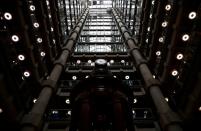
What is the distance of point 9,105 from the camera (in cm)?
1755

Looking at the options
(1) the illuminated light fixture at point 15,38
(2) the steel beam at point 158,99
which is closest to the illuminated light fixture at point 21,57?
(1) the illuminated light fixture at point 15,38

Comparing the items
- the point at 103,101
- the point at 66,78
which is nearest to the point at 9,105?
the point at 103,101

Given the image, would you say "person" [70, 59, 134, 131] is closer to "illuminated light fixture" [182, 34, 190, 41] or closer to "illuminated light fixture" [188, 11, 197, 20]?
"illuminated light fixture" [182, 34, 190, 41]

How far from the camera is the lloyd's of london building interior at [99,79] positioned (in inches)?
692

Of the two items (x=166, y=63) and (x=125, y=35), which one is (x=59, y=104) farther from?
(x=125, y=35)

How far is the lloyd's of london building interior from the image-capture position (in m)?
17.6

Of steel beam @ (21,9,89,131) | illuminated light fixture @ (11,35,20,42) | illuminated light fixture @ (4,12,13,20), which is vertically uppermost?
illuminated light fixture @ (4,12,13,20)

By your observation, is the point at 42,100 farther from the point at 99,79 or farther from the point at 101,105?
the point at 101,105

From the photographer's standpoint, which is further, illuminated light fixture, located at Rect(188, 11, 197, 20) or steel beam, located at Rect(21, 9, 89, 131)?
illuminated light fixture, located at Rect(188, 11, 197, 20)

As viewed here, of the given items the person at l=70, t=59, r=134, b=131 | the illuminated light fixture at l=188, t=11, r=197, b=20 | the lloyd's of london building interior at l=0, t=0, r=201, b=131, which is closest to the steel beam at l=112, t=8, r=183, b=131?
the lloyd's of london building interior at l=0, t=0, r=201, b=131

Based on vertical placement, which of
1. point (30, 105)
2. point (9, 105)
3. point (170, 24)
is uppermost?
point (170, 24)

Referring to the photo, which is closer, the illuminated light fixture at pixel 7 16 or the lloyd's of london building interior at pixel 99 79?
the lloyd's of london building interior at pixel 99 79

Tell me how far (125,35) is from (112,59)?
674cm

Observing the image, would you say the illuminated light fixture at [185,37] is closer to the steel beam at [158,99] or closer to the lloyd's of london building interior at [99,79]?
the lloyd's of london building interior at [99,79]
